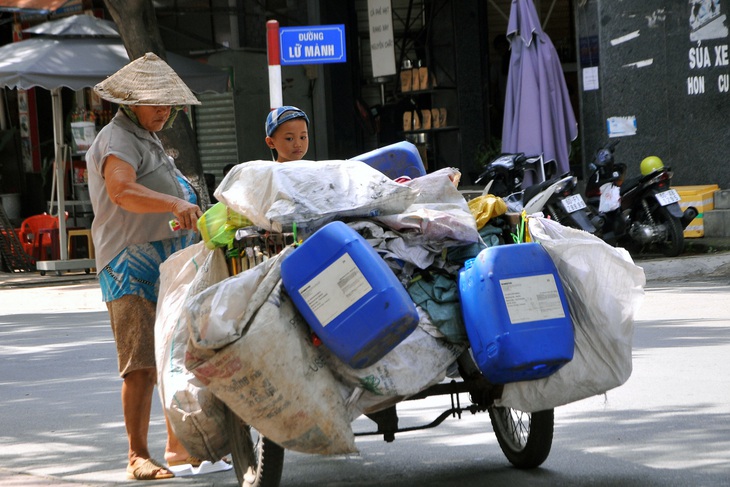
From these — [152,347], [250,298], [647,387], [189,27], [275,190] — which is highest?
[189,27]

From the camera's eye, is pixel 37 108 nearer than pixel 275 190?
No

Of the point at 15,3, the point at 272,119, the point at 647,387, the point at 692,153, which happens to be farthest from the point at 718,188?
the point at 15,3

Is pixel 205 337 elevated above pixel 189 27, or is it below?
below

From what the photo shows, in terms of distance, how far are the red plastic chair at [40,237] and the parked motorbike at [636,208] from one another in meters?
7.13

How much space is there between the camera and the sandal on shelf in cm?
499

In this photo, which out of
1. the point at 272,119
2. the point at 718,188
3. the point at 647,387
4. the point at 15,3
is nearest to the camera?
the point at 272,119

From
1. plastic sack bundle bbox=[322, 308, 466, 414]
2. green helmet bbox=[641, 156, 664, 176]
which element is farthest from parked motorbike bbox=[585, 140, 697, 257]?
plastic sack bundle bbox=[322, 308, 466, 414]

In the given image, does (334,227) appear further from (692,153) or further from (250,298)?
(692,153)

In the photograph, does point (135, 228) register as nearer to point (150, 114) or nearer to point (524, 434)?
point (150, 114)

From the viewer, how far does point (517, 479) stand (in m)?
4.65

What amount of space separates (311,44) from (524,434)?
6644 mm

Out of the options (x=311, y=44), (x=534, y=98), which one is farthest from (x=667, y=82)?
(x=311, y=44)

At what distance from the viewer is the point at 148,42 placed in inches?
527

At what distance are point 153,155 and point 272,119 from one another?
0.63 m
